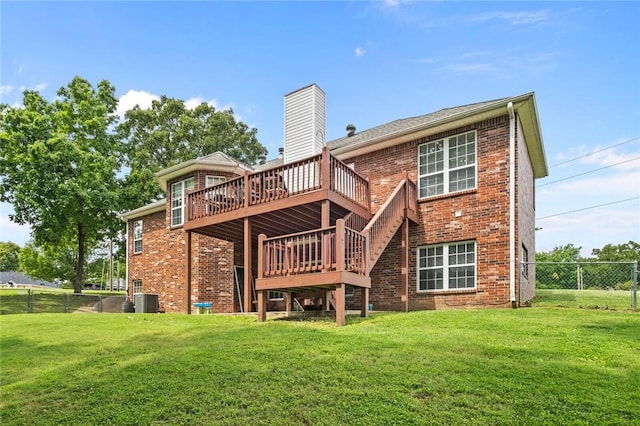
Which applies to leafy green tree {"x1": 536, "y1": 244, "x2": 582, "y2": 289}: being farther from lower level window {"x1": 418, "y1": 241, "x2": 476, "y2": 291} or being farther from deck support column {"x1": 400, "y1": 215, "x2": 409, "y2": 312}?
deck support column {"x1": 400, "y1": 215, "x2": 409, "y2": 312}

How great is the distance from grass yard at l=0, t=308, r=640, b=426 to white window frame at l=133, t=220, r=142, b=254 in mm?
11744

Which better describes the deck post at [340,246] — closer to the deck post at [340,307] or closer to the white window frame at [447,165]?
the deck post at [340,307]

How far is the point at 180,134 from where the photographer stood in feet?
113

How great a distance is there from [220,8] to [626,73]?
11.5m

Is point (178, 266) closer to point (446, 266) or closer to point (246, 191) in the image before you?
point (246, 191)

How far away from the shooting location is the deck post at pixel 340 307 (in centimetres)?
870

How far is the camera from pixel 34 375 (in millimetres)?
6590

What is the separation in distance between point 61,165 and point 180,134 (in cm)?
1265

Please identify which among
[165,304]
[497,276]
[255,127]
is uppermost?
[255,127]

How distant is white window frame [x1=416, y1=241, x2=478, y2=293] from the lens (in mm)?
11695

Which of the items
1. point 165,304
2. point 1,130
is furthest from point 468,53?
point 1,130

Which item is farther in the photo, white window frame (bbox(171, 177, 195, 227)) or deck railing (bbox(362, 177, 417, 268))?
white window frame (bbox(171, 177, 195, 227))

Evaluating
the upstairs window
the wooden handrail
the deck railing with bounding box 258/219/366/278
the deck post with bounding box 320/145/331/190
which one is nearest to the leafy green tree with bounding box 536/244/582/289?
the wooden handrail

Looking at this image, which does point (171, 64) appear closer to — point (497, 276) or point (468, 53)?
point (468, 53)
